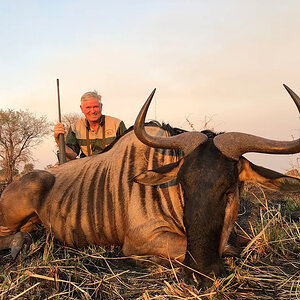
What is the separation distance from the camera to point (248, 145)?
2441mm

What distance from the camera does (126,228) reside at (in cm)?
297

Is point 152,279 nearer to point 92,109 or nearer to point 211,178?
point 211,178

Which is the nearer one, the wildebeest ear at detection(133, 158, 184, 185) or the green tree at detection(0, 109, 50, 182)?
the wildebeest ear at detection(133, 158, 184, 185)

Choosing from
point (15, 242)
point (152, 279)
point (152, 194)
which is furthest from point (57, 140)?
point (152, 279)

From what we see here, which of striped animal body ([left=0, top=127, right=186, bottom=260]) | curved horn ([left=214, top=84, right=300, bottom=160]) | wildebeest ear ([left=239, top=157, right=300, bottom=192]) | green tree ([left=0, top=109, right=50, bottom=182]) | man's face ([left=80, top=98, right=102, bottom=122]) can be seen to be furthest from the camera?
green tree ([left=0, top=109, right=50, bottom=182])

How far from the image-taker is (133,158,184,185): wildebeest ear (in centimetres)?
264

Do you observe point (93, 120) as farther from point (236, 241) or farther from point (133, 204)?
point (236, 241)

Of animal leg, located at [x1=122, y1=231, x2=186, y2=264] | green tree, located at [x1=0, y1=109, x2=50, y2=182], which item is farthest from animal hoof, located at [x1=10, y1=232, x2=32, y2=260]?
green tree, located at [x1=0, y1=109, x2=50, y2=182]

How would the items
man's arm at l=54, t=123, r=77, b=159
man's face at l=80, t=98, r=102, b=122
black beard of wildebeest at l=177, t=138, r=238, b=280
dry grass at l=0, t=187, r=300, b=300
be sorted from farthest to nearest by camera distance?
1. man's face at l=80, t=98, r=102, b=122
2. man's arm at l=54, t=123, r=77, b=159
3. black beard of wildebeest at l=177, t=138, r=238, b=280
4. dry grass at l=0, t=187, r=300, b=300

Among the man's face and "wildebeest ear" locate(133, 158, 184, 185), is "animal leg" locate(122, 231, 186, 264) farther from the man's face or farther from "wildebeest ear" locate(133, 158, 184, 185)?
the man's face

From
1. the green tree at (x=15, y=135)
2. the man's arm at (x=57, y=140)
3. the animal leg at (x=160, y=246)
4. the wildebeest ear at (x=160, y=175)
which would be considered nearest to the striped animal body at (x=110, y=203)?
the animal leg at (x=160, y=246)

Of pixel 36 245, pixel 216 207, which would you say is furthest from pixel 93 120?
pixel 216 207

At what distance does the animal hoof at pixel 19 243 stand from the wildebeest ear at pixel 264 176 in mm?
2077

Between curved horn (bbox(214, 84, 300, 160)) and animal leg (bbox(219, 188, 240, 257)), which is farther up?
curved horn (bbox(214, 84, 300, 160))
